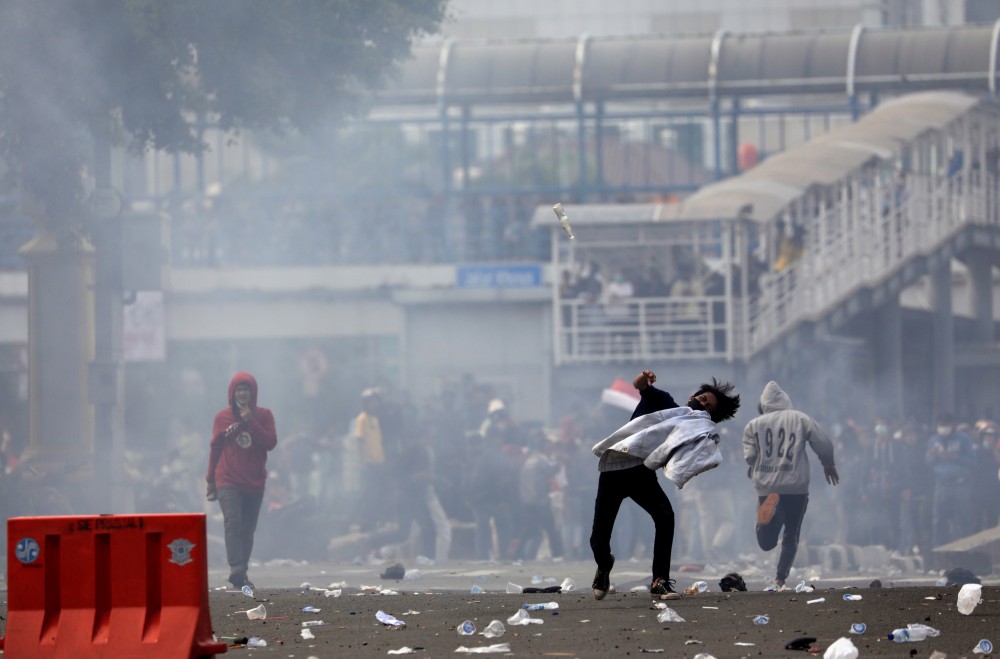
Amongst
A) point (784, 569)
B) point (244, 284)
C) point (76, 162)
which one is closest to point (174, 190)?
point (244, 284)

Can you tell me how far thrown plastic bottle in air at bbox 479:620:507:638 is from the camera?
8.75 metres

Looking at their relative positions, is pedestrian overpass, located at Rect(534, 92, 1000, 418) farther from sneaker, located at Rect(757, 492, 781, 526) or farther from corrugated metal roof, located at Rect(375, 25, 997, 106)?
sneaker, located at Rect(757, 492, 781, 526)

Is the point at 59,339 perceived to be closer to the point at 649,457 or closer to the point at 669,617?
the point at 649,457

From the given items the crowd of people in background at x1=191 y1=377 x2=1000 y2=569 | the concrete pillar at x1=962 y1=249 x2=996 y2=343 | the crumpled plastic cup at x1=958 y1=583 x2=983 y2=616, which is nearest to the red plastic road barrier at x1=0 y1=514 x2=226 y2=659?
the crumpled plastic cup at x1=958 y1=583 x2=983 y2=616

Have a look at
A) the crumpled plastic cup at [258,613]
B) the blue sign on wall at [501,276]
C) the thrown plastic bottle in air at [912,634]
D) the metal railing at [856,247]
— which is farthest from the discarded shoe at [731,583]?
the blue sign on wall at [501,276]

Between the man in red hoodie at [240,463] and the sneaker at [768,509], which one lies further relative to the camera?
the man in red hoodie at [240,463]

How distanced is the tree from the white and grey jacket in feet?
28.1

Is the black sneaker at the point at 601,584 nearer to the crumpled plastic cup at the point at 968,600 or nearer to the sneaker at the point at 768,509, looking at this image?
the crumpled plastic cup at the point at 968,600

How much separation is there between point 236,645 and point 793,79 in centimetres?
2210

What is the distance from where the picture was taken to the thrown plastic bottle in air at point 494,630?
8750 millimetres

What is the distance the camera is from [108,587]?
25.5 feet

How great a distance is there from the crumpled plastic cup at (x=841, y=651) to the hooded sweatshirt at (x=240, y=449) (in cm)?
635

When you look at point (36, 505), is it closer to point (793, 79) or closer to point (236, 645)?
point (236, 645)

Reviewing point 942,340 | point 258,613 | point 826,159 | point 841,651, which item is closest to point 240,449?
point 258,613
